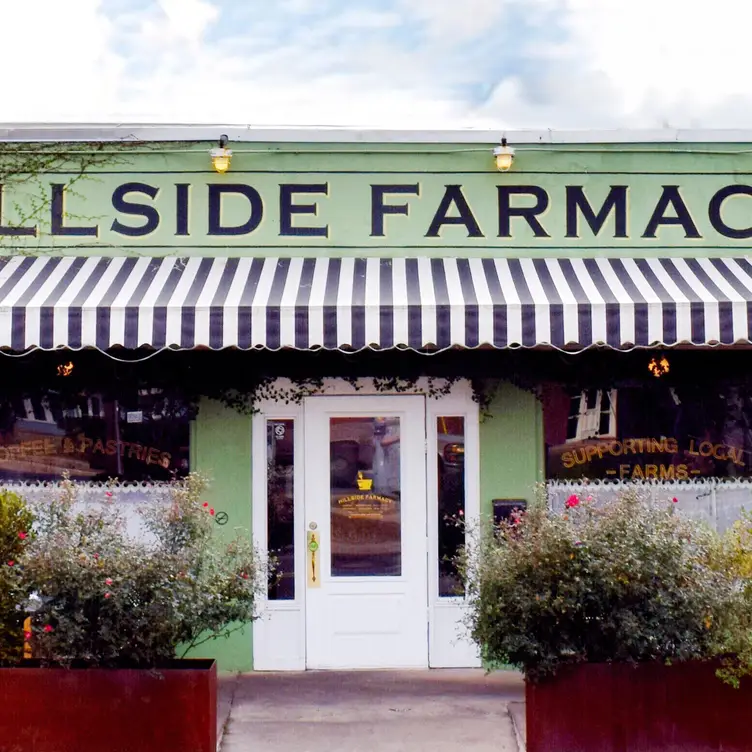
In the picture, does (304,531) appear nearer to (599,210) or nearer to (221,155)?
(221,155)

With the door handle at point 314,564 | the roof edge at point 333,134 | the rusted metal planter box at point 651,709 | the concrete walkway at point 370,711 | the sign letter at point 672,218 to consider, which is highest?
the roof edge at point 333,134

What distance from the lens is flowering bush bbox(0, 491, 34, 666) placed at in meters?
5.47

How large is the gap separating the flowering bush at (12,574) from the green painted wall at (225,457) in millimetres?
1994

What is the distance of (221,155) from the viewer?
298 inches

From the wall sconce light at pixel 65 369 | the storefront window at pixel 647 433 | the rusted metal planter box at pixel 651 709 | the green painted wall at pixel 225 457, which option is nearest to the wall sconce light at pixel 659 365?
the storefront window at pixel 647 433

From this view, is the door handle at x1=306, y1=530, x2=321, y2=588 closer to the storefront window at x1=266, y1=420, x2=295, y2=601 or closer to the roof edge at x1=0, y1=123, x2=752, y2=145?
the storefront window at x1=266, y1=420, x2=295, y2=601

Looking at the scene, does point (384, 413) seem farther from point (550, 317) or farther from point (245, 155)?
point (245, 155)

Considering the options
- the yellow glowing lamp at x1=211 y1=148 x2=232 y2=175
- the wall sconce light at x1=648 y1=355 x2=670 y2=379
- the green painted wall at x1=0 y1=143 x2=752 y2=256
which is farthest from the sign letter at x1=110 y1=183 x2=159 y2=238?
the wall sconce light at x1=648 y1=355 x2=670 y2=379

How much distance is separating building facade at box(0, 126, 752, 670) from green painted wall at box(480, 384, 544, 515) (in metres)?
0.02

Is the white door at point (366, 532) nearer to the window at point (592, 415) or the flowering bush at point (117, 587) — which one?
the window at point (592, 415)

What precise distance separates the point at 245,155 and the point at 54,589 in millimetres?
3957

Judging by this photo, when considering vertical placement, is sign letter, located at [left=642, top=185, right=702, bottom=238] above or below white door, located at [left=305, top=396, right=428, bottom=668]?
above

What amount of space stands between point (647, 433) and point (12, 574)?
16.3 ft

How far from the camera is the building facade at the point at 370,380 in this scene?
25.2 ft
